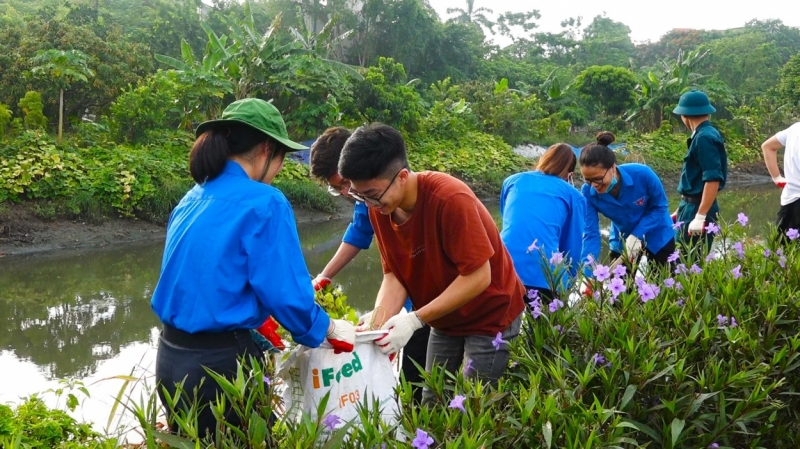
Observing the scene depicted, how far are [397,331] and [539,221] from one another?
1.28 meters

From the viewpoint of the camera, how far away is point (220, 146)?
2.10 m

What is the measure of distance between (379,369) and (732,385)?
3.42ft

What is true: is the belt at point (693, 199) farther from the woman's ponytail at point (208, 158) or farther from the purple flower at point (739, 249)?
the woman's ponytail at point (208, 158)

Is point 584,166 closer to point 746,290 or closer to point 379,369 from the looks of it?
point 746,290

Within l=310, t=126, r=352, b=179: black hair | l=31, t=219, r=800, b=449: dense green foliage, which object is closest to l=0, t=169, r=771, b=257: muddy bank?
l=310, t=126, r=352, b=179: black hair

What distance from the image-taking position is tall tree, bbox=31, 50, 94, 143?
11.0m

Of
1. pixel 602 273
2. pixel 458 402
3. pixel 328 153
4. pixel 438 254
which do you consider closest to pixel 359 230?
pixel 328 153

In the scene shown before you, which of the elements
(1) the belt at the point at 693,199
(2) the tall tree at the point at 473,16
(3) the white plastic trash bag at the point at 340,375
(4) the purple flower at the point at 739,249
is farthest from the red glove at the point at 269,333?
(2) the tall tree at the point at 473,16

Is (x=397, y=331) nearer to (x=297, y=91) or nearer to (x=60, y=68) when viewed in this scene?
(x=60, y=68)

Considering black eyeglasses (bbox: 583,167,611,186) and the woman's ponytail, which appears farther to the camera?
black eyeglasses (bbox: 583,167,611,186)

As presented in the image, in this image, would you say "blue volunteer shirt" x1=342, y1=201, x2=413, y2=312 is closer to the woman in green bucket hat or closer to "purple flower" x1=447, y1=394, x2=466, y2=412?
the woman in green bucket hat

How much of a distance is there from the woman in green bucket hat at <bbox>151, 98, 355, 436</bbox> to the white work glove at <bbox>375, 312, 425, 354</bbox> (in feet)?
0.60

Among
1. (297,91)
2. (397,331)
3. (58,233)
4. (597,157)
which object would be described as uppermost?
A: (597,157)

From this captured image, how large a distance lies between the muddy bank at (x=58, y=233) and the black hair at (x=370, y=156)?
816 cm
